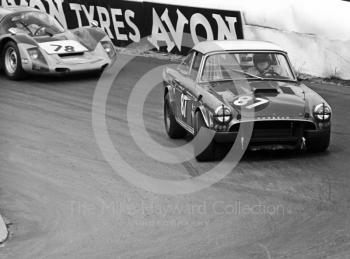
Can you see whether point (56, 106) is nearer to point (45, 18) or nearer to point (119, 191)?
point (45, 18)

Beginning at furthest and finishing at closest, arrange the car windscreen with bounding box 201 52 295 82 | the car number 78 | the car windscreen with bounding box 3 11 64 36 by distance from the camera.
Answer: the car windscreen with bounding box 3 11 64 36 < the car number 78 < the car windscreen with bounding box 201 52 295 82

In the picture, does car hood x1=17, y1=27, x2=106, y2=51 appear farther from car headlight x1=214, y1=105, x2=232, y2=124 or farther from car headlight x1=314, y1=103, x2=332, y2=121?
car headlight x1=314, y1=103, x2=332, y2=121

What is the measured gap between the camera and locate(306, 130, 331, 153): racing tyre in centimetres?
880

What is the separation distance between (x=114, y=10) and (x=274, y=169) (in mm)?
10549

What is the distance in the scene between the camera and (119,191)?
25.8 ft

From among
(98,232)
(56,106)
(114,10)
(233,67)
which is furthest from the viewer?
(114,10)

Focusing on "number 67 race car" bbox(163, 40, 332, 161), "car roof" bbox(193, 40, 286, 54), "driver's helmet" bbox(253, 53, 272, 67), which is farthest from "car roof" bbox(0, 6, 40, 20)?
"driver's helmet" bbox(253, 53, 272, 67)

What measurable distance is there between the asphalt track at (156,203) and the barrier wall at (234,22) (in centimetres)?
304

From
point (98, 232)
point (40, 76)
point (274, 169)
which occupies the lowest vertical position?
point (40, 76)

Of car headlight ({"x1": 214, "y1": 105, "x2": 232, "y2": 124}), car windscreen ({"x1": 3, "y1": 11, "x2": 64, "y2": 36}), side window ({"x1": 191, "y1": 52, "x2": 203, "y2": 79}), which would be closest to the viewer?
car headlight ({"x1": 214, "y1": 105, "x2": 232, "y2": 124})

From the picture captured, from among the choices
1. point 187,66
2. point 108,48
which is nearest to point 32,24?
point 108,48

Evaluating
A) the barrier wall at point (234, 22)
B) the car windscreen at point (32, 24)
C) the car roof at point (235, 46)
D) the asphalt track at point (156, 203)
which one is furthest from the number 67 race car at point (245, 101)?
the car windscreen at point (32, 24)

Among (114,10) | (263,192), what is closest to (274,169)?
(263,192)

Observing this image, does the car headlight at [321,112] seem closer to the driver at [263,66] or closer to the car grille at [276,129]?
the car grille at [276,129]
